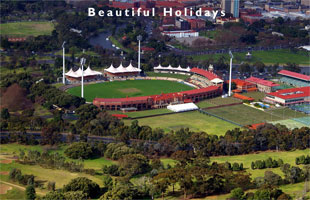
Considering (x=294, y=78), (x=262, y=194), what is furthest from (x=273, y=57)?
(x=262, y=194)

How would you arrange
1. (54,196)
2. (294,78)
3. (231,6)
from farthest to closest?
(231,6) < (294,78) < (54,196)

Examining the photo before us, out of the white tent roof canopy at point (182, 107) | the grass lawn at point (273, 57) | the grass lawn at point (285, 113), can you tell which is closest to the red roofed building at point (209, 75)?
the white tent roof canopy at point (182, 107)

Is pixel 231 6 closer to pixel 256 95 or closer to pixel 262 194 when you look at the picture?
pixel 256 95

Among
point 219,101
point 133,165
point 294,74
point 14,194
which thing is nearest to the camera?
point 14,194

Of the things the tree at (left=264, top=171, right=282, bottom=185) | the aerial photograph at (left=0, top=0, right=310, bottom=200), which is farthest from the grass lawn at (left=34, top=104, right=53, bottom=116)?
the tree at (left=264, top=171, right=282, bottom=185)

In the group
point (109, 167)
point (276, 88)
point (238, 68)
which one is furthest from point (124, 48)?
point (109, 167)

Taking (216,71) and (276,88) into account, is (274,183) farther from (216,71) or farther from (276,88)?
(216,71)

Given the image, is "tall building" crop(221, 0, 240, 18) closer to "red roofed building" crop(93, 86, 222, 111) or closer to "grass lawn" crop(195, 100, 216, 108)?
"red roofed building" crop(93, 86, 222, 111)

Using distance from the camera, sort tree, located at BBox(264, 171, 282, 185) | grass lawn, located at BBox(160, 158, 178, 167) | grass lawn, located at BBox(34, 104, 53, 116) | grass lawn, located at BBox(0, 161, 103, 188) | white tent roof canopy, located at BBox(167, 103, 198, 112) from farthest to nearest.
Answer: white tent roof canopy, located at BBox(167, 103, 198, 112) → grass lawn, located at BBox(34, 104, 53, 116) → grass lawn, located at BBox(160, 158, 178, 167) → grass lawn, located at BBox(0, 161, 103, 188) → tree, located at BBox(264, 171, 282, 185)
